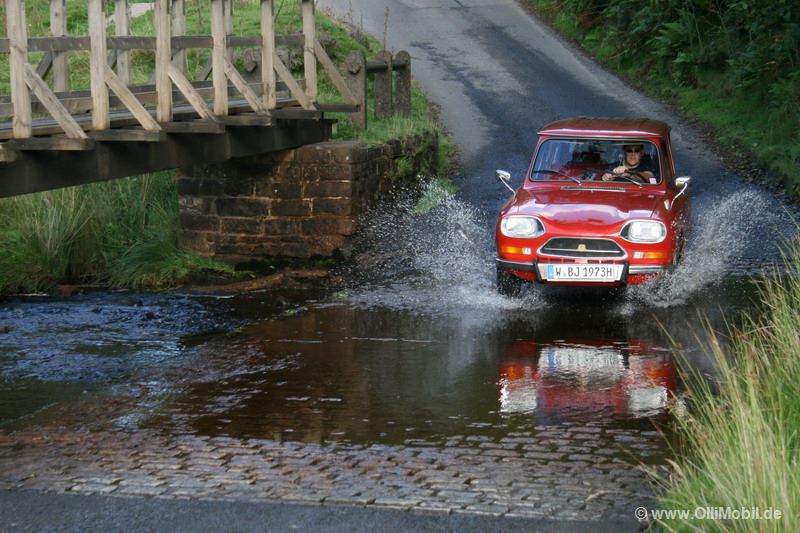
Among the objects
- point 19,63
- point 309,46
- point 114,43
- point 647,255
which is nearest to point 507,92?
point 309,46

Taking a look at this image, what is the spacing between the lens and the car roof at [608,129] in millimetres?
11617

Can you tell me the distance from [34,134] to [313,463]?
184 inches

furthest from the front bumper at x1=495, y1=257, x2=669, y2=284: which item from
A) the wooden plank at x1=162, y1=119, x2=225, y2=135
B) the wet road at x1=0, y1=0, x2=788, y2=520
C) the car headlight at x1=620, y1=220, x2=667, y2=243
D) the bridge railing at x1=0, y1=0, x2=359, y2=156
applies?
the bridge railing at x1=0, y1=0, x2=359, y2=156

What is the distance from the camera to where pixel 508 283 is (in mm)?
11273

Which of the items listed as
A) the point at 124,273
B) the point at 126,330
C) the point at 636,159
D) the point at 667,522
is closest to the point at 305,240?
the point at 124,273

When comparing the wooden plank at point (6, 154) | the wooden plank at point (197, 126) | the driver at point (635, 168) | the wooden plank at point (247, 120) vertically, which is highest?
the wooden plank at point (247, 120)

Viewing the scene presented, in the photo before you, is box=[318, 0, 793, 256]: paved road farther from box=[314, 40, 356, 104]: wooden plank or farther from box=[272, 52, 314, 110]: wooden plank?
box=[272, 52, 314, 110]: wooden plank

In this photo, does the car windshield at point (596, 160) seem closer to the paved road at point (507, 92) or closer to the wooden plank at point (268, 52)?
the paved road at point (507, 92)

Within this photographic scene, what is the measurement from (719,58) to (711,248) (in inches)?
399

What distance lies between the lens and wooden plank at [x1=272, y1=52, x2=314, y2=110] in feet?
44.9

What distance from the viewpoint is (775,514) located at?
15.2 feet

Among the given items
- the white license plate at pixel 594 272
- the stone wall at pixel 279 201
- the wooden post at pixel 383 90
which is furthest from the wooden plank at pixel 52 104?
the wooden post at pixel 383 90

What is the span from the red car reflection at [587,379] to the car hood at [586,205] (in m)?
1.39

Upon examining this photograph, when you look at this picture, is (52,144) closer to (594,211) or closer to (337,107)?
(594,211)
